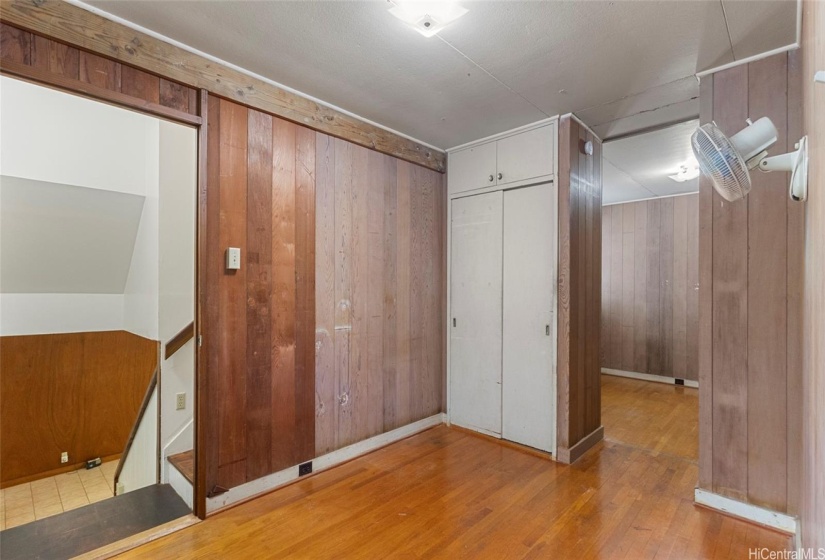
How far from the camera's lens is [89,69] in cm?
182

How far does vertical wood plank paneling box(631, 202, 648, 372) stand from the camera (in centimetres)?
564

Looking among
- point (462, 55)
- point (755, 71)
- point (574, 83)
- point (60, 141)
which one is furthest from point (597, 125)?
point (60, 141)

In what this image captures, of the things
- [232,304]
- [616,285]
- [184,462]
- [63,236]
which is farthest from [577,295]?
[63,236]

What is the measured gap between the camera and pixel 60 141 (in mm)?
2816

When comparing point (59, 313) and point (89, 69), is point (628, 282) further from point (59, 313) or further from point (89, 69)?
point (59, 313)

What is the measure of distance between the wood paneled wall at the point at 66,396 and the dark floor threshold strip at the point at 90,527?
2476 millimetres

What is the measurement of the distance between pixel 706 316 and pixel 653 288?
12.1 ft

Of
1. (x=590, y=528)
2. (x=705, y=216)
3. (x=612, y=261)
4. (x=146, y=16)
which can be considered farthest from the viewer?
(x=612, y=261)

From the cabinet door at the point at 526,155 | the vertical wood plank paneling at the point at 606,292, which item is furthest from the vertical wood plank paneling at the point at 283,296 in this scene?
the vertical wood plank paneling at the point at 606,292

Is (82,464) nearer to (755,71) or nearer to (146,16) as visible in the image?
(146,16)

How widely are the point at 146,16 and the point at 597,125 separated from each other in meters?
3.09

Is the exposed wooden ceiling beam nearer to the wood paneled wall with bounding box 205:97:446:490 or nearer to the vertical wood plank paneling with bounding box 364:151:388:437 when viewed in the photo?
the wood paneled wall with bounding box 205:97:446:490

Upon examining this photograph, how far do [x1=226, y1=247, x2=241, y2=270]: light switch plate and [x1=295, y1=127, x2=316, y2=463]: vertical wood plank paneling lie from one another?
41 cm

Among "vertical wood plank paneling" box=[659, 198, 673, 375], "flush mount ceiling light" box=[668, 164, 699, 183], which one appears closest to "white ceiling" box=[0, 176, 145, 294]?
"flush mount ceiling light" box=[668, 164, 699, 183]
